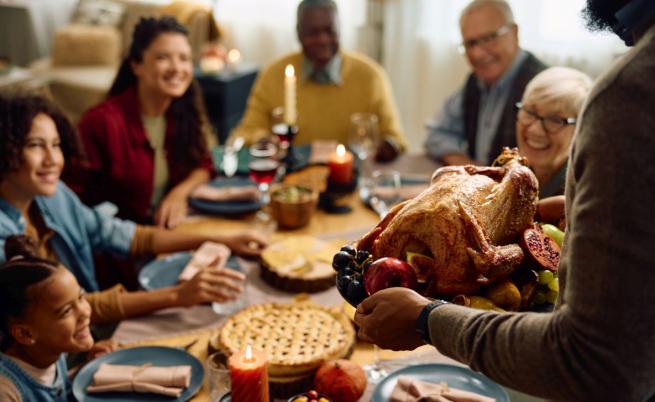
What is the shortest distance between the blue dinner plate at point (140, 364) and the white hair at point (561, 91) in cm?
104

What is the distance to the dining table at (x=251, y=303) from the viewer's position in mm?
1478

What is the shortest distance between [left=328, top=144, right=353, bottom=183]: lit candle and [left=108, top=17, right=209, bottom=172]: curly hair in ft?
2.33

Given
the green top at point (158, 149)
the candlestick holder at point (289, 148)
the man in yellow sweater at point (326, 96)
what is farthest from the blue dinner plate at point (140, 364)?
the man in yellow sweater at point (326, 96)

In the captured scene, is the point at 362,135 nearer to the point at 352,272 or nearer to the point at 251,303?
the point at 251,303

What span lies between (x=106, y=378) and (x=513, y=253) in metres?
0.87

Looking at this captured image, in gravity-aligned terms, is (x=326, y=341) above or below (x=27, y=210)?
below

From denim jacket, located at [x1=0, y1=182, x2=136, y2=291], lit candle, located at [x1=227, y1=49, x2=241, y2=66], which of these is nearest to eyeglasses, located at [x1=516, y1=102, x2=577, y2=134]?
denim jacket, located at [x1=0, y1=182, x2=136, y2=291]

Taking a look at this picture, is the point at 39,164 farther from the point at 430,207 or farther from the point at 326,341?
the point at 430,207

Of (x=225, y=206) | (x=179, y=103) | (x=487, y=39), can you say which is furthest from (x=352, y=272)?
(x=179, y=103)

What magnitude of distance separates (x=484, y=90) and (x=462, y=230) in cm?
187

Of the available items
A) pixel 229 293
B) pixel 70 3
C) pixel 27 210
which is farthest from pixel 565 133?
pixel 70 3

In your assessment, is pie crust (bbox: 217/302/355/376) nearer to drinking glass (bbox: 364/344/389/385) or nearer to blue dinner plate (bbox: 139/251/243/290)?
drinking glass (bbox: 364/344/389/385)

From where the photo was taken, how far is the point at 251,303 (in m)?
1.71

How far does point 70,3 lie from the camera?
651 centimetres
